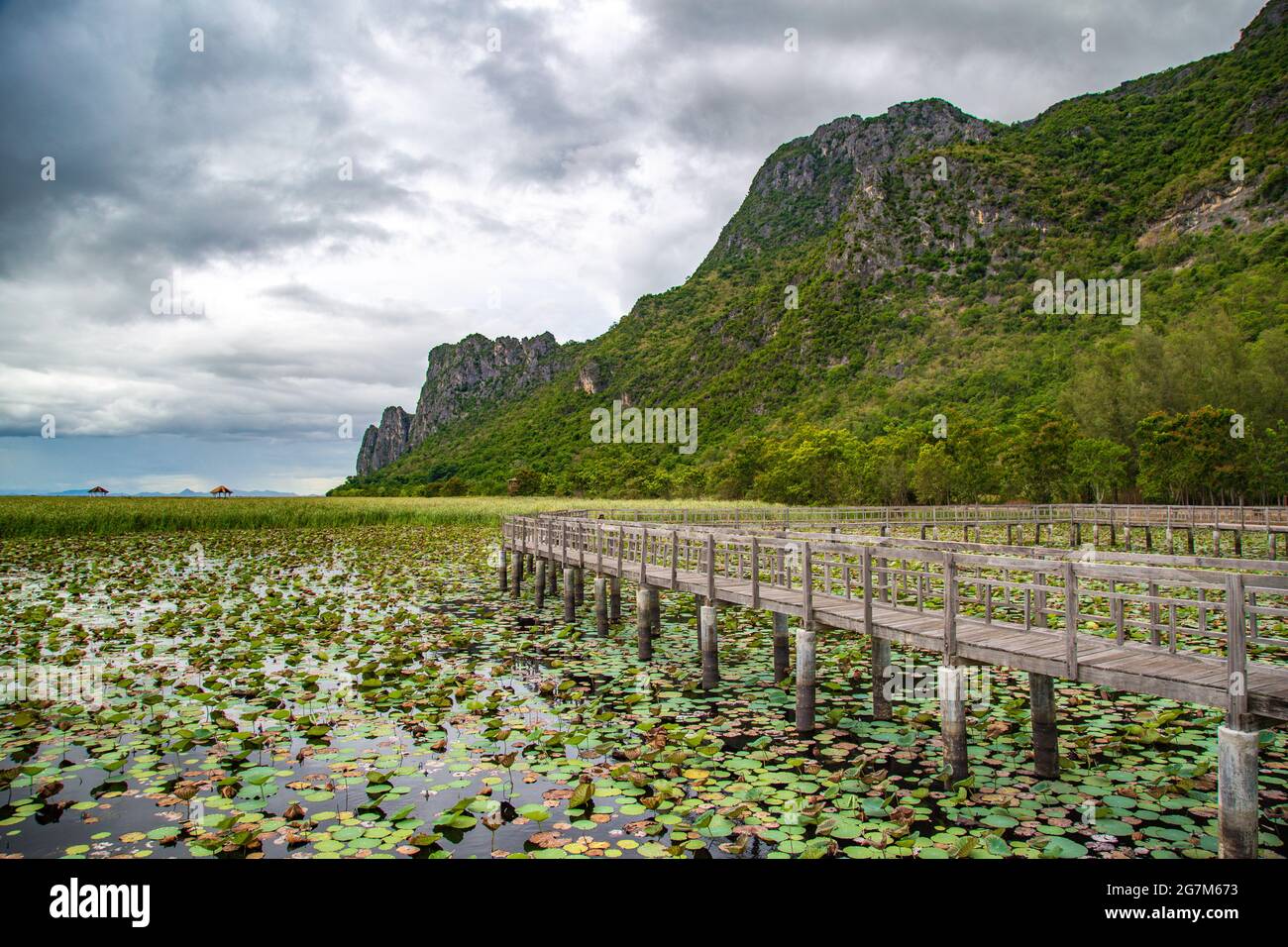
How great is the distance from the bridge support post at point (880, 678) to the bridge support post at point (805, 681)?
91 centimetres

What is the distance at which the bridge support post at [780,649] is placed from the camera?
478 inches

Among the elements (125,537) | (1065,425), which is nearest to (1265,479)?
(1065,425)

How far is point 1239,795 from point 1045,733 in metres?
2.30

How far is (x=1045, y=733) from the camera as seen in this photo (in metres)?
7.85

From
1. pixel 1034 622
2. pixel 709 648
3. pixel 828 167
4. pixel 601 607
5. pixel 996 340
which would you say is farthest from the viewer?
pixel 828 167

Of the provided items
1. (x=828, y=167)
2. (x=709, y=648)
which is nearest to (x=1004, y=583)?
(x=709, y=648)

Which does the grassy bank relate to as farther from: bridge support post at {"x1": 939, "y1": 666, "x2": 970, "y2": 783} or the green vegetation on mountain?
bridge support post at {"x1": 939, "y1": 666, "x2": 970, "y2": 783}

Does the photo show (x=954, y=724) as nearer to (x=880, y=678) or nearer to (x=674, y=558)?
(x=880, y=678)

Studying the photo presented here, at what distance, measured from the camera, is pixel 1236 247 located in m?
77.2

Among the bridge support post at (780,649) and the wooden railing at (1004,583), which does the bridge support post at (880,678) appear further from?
the bridge support post at (780,649)

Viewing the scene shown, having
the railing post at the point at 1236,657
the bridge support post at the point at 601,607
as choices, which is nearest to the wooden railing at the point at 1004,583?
the railing post at the point at 1236,657
